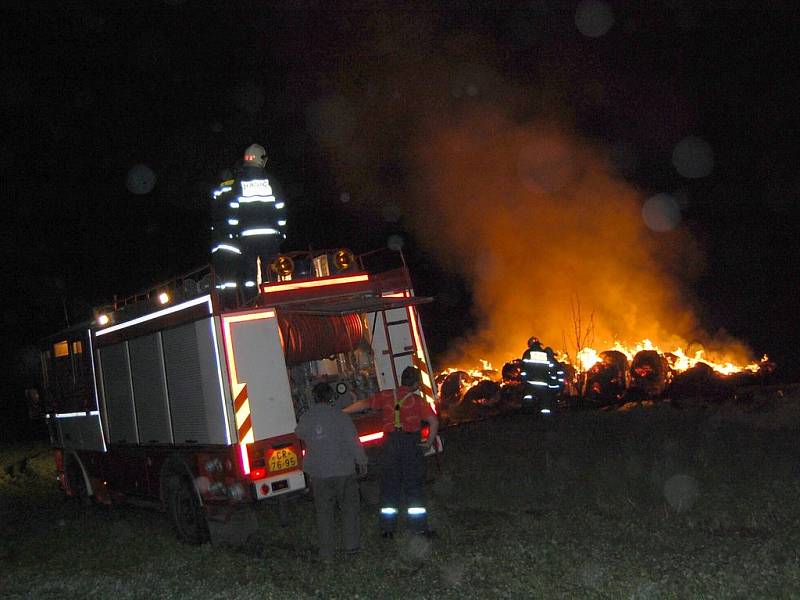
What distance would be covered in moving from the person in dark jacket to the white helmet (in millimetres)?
3053

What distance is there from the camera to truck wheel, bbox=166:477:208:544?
714 cm

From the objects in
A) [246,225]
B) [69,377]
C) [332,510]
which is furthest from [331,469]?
[69,377]

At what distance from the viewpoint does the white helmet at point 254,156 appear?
8094 mm

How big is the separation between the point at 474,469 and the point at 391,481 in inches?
114

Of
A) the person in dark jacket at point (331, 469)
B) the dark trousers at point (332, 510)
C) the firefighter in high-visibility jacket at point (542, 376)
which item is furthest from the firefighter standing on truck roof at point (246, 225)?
the firefighter in high-visibility jacket at point (542, 376)

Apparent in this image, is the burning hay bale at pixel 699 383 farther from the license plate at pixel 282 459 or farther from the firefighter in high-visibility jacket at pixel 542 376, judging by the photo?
the license plate at pixel 282 459

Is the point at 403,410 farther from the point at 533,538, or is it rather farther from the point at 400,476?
the point at 533,538

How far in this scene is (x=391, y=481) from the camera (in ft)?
20.8

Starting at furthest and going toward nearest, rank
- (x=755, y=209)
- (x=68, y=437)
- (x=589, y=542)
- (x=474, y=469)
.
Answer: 1. (x=755, y=209)
2. (x=68, y=437)
3. (x=474, y=469)
4. (x=589, y=542)

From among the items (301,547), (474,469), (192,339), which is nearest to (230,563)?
(301,547)

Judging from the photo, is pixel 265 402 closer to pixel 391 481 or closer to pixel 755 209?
pixel 391 481

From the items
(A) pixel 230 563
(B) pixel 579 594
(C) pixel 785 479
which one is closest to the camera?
(B) pixel 579 594

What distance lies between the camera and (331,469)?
6047mm

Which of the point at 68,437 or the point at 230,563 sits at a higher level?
the point at 68,437
